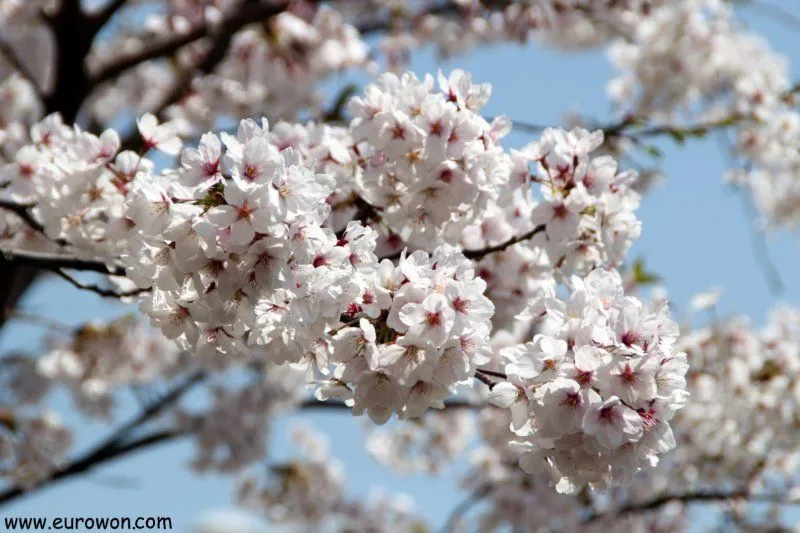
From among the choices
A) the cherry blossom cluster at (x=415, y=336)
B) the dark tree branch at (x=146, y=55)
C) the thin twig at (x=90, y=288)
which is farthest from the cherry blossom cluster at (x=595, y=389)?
the dark tree branch at (x=146, y=55)

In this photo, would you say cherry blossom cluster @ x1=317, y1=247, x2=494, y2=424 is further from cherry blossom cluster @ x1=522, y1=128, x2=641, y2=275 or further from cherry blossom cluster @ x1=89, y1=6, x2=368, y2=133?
cherry blossom cluster @ x1=89, y1=6, x2=368, y2=133

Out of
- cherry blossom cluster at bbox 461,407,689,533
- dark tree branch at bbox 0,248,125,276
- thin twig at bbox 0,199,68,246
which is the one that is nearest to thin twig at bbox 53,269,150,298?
dark tree branch at bbox 0,248,125,276

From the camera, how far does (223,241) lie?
192 cm

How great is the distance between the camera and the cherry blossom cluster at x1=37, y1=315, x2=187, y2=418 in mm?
6227

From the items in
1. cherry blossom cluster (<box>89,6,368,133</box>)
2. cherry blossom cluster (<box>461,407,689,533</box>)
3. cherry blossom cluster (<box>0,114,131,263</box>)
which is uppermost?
cherry blossom cluster (<box>0,114,131,263</box>)

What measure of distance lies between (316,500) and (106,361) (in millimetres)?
2420

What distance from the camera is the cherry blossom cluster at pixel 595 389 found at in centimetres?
197

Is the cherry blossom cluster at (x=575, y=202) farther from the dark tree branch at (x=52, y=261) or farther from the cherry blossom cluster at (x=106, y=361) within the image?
the cherry blossom cluster at (x=106, y=361)

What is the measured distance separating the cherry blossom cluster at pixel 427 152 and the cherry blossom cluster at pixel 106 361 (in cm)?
360

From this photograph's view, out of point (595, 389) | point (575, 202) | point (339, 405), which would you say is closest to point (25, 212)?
point (575, 202)

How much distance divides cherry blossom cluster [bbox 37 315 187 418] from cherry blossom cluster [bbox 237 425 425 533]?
1353 millimetres

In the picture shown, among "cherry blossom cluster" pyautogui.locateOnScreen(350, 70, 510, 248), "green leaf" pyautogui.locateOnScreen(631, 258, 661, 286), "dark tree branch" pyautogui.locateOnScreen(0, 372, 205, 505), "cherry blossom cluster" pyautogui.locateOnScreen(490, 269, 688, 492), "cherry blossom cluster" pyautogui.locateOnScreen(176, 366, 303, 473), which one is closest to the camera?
"cherry blossom cluster" pyautogui.locateOnScreen(490, 269, 688, 492)

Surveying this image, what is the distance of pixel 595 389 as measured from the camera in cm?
202

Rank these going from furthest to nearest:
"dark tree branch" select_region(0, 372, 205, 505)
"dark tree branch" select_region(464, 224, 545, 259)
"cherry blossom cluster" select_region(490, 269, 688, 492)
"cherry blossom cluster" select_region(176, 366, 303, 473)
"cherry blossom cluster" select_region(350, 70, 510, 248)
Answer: "cherry blossom cluster" select_region(176, 366, 303, 473) < "dark tree branch" select_region(0, 372, 205, 505) < "dark tree branch" select_region(464, 224, 545, 259) < "cherry blossom cluster" select_region(350, 70, 510, 248) < "cherry blossom cluster" select_region(490, 269, 688, 492)
